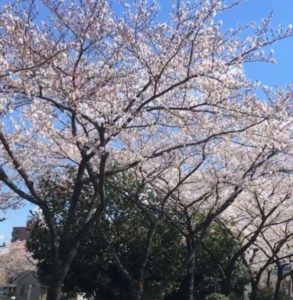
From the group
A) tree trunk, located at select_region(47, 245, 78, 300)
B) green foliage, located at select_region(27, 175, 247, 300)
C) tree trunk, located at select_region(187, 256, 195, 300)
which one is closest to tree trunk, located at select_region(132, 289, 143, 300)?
tree trunk, located at select_region(187, 256, 195, 300)

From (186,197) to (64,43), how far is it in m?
8.16

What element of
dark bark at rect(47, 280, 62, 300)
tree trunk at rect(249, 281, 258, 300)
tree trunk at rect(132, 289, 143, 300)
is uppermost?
tree trunk at rect(249, 281, 258, 300)

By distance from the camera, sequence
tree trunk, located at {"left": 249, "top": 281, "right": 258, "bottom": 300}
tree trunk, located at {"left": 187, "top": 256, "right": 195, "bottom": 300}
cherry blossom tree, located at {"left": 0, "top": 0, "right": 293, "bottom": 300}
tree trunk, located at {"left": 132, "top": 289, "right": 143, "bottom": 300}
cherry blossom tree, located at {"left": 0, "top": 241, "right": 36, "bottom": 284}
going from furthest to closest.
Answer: cherry blossom tree, located at {"left": 0, "top": 241, "right": 36, "bottom": 284} → tree trunk, located at {"left": 249, "top": 281, "right": 258, "bottom": 300} → tree trunk, located at {"left": 187, "top": 256, "right": 195, "bottom": 300} → tree trunk, located at {"left": 132, "top": 289, "right": 143, "bottom": 300} → cherry blossom tree, located at {"left": 0, "top": 0, "right": 293, "bottom": 300}

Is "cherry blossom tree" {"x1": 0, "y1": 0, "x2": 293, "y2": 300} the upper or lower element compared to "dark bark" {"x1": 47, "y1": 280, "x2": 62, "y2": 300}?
upper

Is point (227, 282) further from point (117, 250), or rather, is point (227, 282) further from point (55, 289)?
point (55, 289)

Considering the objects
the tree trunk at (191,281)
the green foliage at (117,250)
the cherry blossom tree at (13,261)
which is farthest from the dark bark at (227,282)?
the cherry blossom tree at (13,261)

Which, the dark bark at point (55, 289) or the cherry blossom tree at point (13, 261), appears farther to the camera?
the cherry blossom tree at point (13, 261)

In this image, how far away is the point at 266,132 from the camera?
32.0ft

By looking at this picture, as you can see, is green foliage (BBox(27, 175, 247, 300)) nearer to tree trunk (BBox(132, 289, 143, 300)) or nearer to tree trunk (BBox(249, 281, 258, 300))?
tree trunk (BBox(249, 281, 258, 300))

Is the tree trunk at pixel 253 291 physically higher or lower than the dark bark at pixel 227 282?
higher

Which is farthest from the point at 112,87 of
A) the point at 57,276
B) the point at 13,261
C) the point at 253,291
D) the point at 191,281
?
the point at 13,261

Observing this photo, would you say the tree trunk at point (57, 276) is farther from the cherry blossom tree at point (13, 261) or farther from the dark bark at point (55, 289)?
the cherry blossom tree at point (13, 261)

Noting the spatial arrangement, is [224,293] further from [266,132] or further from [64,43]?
[64,43]

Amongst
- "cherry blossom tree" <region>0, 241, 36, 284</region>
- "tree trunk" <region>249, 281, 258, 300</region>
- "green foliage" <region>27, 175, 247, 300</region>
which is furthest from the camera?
"cherry blossom tree" <region>0, 241, 36, 284</region>
